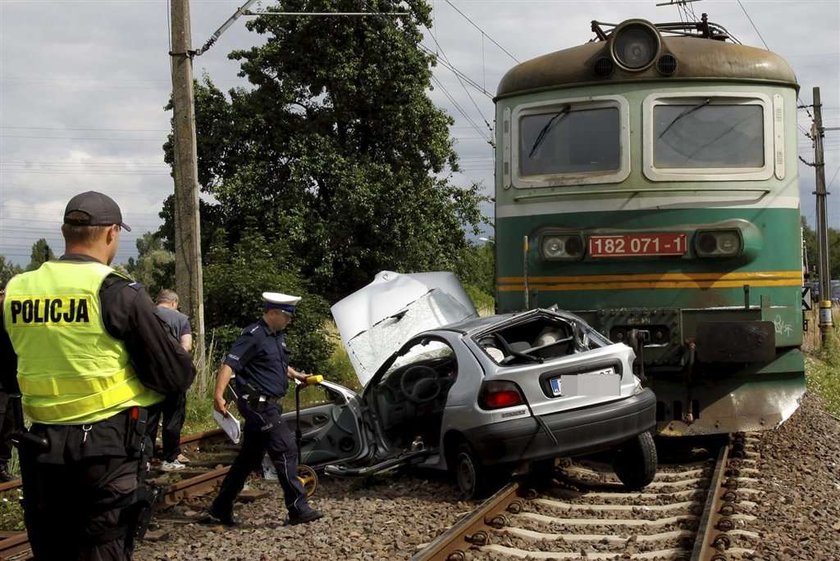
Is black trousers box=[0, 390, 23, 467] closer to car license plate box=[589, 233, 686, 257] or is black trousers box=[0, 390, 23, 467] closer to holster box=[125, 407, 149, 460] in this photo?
car license plate box=[589, 233, 686, 257]

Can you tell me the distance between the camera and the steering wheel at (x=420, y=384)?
8961mm

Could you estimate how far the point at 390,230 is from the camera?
26.7 metres

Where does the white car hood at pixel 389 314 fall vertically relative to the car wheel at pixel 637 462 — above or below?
above

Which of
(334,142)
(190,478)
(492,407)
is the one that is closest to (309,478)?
(190,478)

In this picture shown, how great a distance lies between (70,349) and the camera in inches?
148

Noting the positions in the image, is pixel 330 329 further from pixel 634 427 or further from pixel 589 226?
pixel 634 427

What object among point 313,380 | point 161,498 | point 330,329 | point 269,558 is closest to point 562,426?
point 313,380

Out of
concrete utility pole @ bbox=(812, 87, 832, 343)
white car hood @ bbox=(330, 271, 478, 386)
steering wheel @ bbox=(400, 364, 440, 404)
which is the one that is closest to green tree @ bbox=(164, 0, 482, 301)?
concrete utility pole @ bbox=(812, 87, 832, 343)

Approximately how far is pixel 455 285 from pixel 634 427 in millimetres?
4180

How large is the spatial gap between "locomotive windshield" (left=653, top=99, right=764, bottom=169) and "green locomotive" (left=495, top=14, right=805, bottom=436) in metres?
0.01

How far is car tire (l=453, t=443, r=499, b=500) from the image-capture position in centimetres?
784

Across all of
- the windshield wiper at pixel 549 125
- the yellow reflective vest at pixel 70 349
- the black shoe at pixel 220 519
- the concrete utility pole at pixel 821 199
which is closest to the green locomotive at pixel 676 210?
the windshield wiper at pixel 549 125

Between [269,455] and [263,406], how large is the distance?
336 millimetres

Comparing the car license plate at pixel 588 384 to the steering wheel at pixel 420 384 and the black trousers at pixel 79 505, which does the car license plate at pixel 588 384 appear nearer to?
the steering wheel at pixel 420 384
